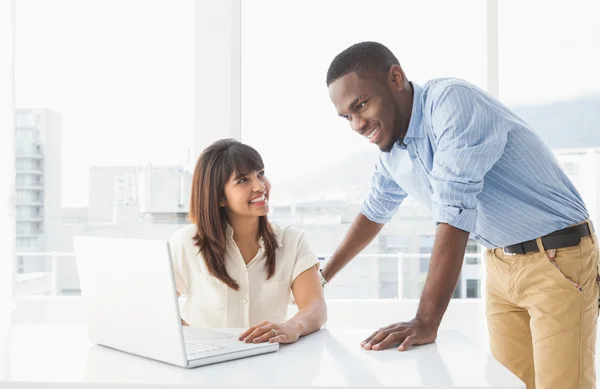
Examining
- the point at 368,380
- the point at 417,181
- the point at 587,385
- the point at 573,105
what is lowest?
the point at 587,385

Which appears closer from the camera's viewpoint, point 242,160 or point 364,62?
point 364,62

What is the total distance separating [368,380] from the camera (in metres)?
0.97

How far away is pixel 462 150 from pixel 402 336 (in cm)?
43

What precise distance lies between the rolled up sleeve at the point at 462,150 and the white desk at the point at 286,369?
0.91 feet

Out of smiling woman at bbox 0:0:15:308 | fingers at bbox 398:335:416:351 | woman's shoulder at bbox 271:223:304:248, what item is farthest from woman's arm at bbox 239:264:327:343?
smiling woman at bbox 0:0:15:308

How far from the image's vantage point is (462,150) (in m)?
1.34

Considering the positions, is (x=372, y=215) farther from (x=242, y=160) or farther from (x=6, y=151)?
(x=6, y=151)

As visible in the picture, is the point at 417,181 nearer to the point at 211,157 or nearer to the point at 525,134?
the point at 525,134

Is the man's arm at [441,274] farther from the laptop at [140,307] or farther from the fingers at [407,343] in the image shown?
the laptop at [140,307]

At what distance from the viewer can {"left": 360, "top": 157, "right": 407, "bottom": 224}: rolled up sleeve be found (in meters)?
1.86

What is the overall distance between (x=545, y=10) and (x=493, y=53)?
18.7 inches

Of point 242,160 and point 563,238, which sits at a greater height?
point 242,160

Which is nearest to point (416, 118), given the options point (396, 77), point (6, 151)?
point (396, 77)

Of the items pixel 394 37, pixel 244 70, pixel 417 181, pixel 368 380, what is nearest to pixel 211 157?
pixel 417 181
